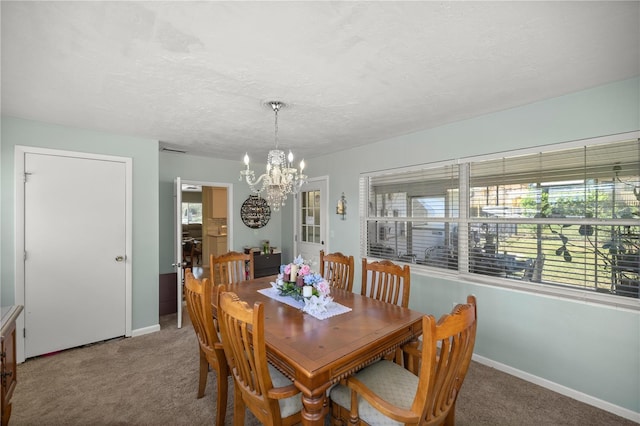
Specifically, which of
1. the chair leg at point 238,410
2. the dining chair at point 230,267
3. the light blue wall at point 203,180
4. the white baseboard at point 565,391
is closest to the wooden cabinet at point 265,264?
the light blue wall at point 203,180

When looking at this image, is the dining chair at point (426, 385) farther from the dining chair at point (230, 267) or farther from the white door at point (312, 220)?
the white door at point (312, 220)

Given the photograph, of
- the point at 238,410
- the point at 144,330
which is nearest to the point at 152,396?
the point at 238,410

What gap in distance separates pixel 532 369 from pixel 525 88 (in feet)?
7.98

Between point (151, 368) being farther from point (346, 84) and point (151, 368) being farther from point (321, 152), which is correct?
point (321, 152)

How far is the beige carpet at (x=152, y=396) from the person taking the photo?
2121 mm

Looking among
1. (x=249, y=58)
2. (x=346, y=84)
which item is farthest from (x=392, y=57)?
(x=249, y=58)

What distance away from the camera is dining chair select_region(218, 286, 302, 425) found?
1426mm

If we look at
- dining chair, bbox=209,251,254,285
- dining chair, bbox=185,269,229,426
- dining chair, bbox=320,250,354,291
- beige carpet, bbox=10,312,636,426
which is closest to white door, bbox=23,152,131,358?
beige carpet, bbox=10,312,636,426

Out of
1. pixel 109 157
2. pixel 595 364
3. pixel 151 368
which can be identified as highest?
pixel 109 157

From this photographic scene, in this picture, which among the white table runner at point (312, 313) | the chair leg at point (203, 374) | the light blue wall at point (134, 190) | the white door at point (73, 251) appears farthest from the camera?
the white door at point (73, 251)

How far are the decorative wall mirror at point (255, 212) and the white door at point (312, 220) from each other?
647 millimetres

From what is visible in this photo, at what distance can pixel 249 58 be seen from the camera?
1.81 metres

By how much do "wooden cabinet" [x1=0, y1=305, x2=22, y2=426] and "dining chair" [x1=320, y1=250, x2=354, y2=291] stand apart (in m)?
2.37

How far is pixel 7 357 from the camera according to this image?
165cm
